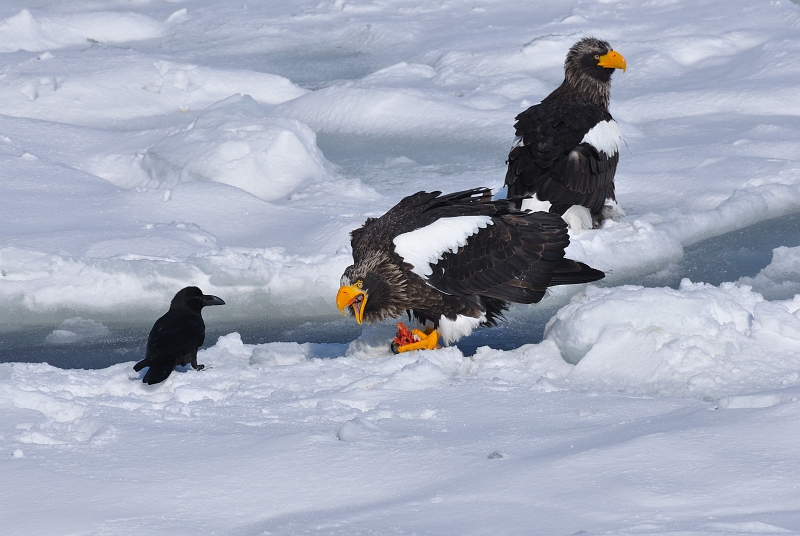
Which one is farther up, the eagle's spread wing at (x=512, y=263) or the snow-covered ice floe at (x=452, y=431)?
the eagle's spread wing at (x=512, y=263)

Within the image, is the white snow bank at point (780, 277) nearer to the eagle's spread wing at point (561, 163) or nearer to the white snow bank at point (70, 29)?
the eagle's spread wing at point (561, 163)

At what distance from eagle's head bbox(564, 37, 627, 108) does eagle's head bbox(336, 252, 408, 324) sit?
8.86ft

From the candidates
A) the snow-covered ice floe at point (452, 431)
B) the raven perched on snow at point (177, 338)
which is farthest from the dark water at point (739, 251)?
the raven perched on snow at point (177, 338)

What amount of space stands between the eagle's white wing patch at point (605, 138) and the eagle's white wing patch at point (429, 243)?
1.69m

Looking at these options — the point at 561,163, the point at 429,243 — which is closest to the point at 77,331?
the point at 429,243

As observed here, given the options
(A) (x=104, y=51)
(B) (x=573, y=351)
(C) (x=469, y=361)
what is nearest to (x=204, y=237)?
(C) (x=469, y=361)

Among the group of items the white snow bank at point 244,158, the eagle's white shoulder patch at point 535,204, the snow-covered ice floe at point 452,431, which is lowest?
the snow-covered ice floe at point 452,431

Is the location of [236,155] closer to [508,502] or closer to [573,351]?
[573,351]

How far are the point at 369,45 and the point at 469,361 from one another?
7067mm

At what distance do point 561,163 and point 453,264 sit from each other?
1.64 meters

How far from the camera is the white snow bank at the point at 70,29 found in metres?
10.2

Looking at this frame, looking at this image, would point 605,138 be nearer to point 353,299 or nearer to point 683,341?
point 683,341

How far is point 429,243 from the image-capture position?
4.17m

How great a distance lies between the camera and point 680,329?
12.6 ft
